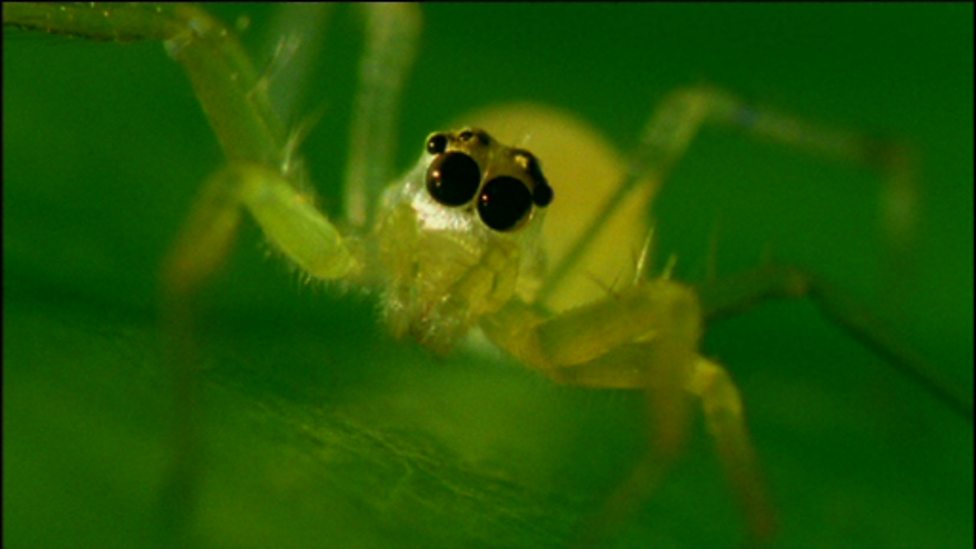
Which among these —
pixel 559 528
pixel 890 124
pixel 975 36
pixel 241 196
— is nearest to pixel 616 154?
pixel 890 124

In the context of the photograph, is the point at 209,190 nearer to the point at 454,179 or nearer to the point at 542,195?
the point at 454,179

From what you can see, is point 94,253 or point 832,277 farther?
point 832,277

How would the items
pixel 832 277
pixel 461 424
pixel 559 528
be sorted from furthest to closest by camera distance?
pixel 832 277 < pixel 461 424 < pixel 559 528

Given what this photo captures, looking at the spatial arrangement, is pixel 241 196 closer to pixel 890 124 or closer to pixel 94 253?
pixel 94 253

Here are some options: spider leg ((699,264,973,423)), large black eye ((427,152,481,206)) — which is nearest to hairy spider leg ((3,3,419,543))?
large black eye ((427,152,481,206))

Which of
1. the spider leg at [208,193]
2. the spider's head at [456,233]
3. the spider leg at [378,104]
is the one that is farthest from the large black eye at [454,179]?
the spider leg at [378,104]

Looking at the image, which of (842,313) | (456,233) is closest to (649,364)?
(456,233)
